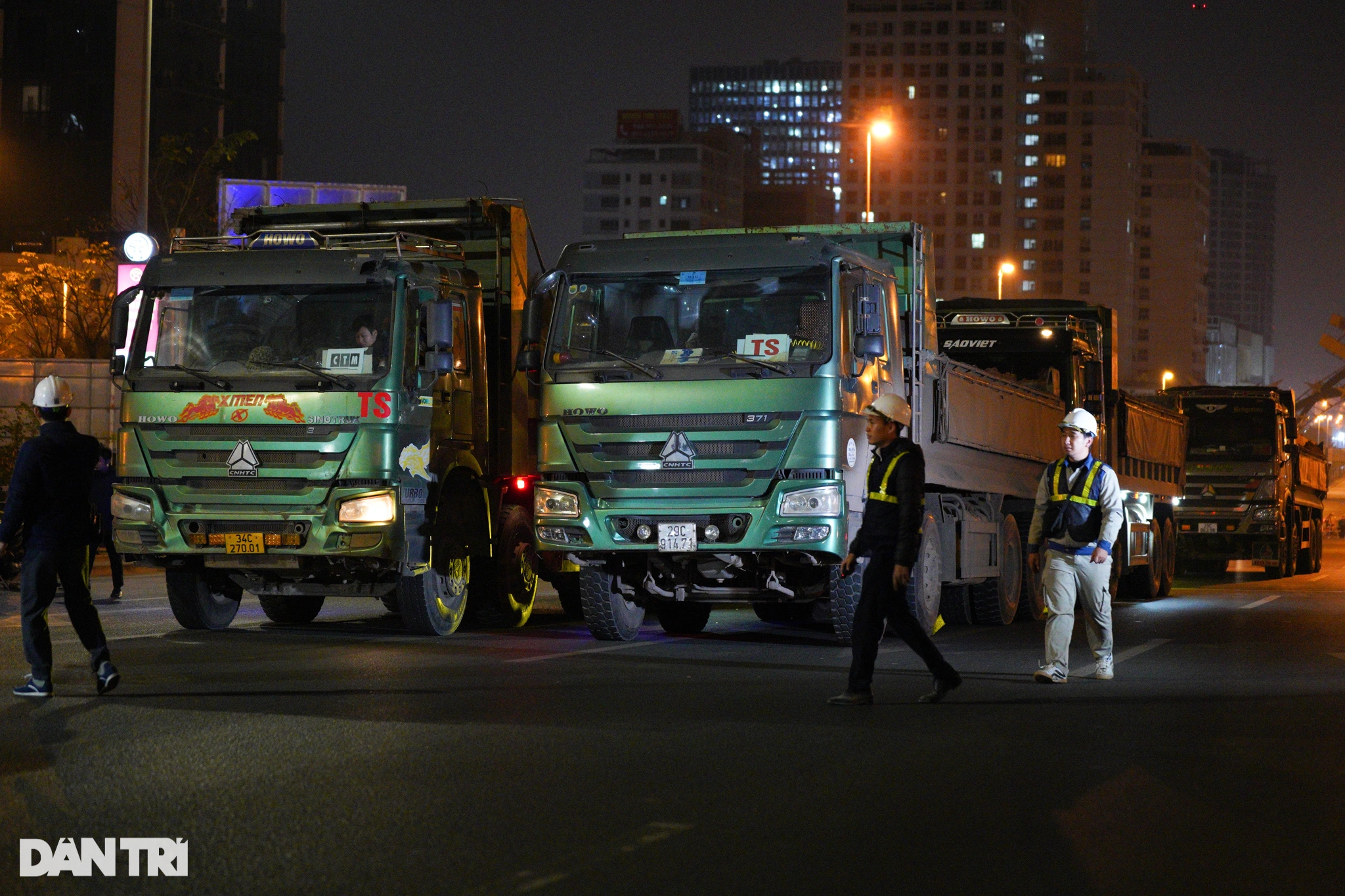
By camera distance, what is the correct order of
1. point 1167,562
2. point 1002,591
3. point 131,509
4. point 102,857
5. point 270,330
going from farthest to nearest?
point 1167,562 → point 1002,591 → point 270,330 → point 131,509 → point 102,857

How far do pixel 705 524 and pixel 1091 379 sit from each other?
9.57 meters

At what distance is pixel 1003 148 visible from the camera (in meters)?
195

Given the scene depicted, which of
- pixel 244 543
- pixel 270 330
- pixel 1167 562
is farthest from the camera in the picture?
pixel 1167 562

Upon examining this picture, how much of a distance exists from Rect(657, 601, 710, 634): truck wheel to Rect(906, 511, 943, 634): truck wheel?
2.19 meters

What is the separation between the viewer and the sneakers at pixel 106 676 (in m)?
10.0

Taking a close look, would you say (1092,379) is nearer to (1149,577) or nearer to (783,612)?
(1149,577)

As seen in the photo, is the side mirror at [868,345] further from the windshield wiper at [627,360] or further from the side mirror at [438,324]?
the side mirror at [438,324]

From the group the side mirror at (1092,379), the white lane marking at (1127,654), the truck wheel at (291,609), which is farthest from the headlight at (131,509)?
the side mirror at (1092,379)

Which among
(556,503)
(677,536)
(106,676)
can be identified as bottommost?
(106,676)

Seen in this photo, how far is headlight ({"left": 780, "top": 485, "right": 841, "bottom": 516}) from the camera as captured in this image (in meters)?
12.8

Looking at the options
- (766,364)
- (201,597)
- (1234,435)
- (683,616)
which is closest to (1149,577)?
(1234,435)

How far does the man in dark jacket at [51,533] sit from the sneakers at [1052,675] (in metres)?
5.99

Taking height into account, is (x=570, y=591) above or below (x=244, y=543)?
below

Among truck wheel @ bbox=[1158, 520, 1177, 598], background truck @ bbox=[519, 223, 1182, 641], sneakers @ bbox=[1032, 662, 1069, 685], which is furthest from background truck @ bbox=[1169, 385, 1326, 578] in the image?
sneakers @ bbox=[1032, 662, 1069, 685]
